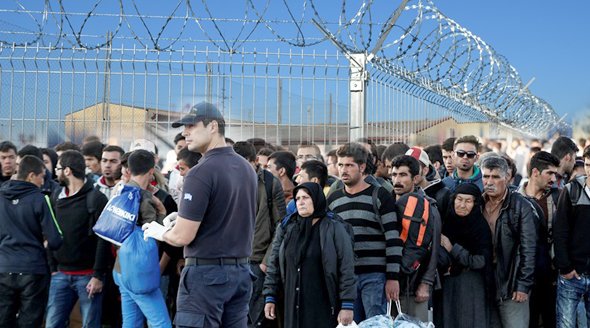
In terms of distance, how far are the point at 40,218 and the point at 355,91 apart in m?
6.61

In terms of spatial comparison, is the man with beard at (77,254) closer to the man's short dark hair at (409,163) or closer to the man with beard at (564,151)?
the man's short dark hair at (409,163)

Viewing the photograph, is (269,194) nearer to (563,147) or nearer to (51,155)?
(51,155)

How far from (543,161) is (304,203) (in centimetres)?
238

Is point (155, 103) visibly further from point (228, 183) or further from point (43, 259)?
point (228, 183)

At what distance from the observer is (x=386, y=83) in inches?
518

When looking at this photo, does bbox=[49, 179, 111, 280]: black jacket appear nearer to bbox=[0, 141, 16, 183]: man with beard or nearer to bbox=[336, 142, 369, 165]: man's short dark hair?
bbox=[0, 141, 16, 183]: man with beard

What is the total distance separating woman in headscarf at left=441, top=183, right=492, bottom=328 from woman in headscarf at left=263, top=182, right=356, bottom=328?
99 centimetres

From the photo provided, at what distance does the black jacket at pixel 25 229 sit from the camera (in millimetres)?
6992

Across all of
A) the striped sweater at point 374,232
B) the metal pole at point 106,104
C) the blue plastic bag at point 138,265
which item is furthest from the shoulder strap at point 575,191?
the metal pole at point 106,104

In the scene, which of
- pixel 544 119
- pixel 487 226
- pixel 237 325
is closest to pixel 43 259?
pixel 237 325

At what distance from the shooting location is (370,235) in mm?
6629

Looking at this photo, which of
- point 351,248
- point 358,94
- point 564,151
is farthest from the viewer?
point 358,94

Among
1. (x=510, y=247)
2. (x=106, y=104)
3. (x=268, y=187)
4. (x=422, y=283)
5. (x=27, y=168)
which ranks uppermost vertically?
(x=106, y=104)

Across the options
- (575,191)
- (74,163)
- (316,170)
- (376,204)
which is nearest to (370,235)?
(376,204)
